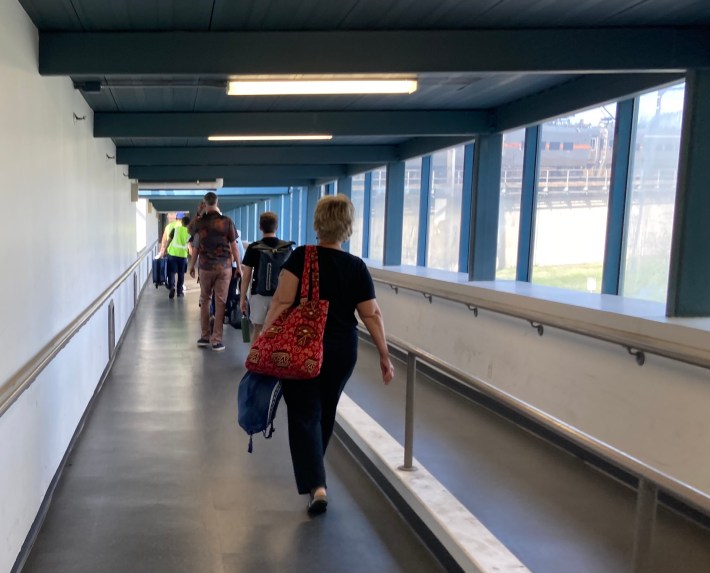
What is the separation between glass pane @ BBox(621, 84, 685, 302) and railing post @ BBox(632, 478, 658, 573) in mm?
3171

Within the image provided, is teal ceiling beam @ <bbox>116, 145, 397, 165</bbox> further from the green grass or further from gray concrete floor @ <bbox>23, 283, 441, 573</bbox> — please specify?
gray concrete floor @ <bbox>23, 283, 441, 573</bbox>

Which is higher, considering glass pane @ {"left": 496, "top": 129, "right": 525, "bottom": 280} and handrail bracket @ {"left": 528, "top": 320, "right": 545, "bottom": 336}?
glass pane @ {"left": 496, "top": 129, "right": 525, "bottom": 280}

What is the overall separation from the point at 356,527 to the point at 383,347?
78 centimetres

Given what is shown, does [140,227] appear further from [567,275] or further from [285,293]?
[285,293]

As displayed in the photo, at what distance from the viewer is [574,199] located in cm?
550

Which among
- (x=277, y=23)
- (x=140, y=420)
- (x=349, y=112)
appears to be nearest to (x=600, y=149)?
(x=349, y=112)

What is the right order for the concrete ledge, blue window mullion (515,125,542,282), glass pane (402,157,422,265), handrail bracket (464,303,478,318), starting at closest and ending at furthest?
the concrete ledge, handrail bracket (464,303,478,318), blue window mullion (515,125,542,282), glass pane (402,157,422,265)

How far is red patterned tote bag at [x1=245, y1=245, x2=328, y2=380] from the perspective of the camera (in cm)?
288

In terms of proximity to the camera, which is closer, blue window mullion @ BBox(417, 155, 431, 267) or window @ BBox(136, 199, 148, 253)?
blue window mullion @ BBox(417, 155, 431, 267)

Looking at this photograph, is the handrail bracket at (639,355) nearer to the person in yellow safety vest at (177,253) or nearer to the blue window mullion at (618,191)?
the blue window mullion at (618,191)

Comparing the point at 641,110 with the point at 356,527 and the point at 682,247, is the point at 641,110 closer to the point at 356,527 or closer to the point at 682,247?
the point at 682,247

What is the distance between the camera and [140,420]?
4.57 m

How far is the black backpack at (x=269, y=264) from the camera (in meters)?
5.34

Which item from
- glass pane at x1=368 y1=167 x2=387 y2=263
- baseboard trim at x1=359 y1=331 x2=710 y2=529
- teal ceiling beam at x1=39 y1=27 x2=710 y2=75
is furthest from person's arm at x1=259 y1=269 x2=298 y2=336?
glass pane at x1=368 y1=167 x2=387 y2=263
